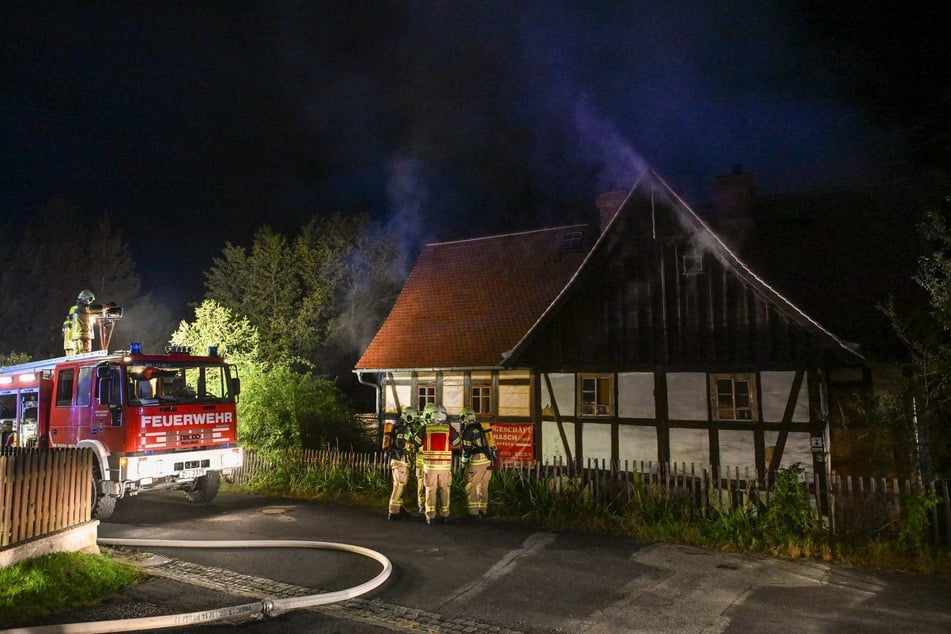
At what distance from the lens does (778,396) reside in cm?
1203

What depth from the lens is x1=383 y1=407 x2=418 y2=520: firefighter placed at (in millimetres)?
11125

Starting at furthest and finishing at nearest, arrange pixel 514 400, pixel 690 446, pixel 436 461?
1. pixel 514 400
2. pixel 690 446
3. pixel 436 461

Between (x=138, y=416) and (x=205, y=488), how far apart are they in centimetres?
271

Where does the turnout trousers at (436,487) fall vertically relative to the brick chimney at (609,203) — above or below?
below

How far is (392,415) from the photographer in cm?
1917

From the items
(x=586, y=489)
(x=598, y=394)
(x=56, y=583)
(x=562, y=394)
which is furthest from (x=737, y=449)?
(x=56, y=583)

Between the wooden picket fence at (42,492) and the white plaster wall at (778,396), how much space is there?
1108cm

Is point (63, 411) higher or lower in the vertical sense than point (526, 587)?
higher

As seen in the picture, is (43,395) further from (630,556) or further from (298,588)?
(630,556)

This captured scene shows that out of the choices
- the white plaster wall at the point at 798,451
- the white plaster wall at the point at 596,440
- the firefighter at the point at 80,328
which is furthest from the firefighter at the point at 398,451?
the firefighter at the point at 80,328

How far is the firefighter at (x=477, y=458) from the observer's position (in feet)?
35.8

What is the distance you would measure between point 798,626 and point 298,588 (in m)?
5.17

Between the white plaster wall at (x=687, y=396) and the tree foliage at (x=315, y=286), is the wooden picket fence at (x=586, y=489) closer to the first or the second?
the white plaster wall at (x=687, y=396)

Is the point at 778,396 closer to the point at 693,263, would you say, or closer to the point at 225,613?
the point at 693,263
